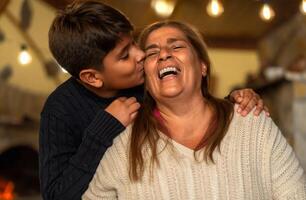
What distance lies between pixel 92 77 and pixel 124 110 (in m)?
0.20

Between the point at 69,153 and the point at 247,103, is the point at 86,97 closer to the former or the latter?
the point at 69,153

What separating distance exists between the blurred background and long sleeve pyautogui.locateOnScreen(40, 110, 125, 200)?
2.13 m

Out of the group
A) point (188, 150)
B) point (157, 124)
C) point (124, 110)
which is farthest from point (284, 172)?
point (124, 110)

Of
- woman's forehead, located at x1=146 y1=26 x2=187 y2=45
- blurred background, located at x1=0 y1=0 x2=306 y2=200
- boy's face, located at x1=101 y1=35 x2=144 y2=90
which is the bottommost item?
blurred background, located at x1=0 y1=0 x2=306 y2=200

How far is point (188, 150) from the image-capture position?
54.8 inches

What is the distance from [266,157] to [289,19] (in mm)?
3655

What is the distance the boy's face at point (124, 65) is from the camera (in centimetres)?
155

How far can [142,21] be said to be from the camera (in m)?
4.61

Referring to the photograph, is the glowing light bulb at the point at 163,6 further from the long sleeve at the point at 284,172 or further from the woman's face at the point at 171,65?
the long sleeve at the point at 284,172

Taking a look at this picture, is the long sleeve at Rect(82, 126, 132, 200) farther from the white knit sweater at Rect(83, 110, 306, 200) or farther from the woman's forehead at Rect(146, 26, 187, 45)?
the woman's forehead at Rect(146, 26, 187, 45)

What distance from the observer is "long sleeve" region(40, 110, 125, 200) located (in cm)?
142

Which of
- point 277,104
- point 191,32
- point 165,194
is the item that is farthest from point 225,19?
point 165,194

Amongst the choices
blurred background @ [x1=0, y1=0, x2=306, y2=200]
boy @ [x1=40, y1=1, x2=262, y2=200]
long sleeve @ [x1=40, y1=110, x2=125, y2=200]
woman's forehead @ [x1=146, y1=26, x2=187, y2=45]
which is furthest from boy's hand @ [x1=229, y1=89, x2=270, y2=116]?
blurred background @ [x1=0, y1=0, x2=306, y2=200]

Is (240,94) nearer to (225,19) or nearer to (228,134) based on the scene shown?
(228,134)
